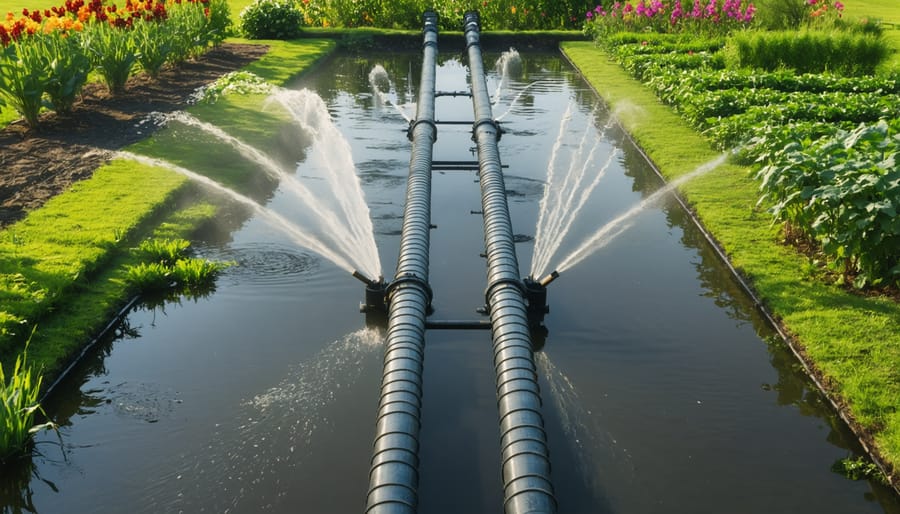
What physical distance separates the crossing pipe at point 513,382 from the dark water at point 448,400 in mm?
464

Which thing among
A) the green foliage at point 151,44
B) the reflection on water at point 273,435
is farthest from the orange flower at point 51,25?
the reflection on water at point 273,435

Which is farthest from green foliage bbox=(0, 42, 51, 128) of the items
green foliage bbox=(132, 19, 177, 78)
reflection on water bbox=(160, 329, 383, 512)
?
reflection on water bbox=(160, 329, 383, 512)

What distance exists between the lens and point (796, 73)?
18656mm

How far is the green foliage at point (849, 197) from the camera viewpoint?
8.00 m

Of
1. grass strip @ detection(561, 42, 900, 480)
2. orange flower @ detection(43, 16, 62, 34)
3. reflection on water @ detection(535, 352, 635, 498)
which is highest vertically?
orange flower @ detection(43, 16, 62, 34)

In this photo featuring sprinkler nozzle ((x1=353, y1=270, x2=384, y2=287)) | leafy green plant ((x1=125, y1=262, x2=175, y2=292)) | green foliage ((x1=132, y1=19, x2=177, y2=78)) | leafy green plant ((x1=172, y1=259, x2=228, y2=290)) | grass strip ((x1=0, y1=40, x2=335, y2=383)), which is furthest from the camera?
green foliage ((x1=132, y1=19, x2=177, y2=78))

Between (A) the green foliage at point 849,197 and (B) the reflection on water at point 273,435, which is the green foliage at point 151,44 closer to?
(B) the reflection on water at point 273,435

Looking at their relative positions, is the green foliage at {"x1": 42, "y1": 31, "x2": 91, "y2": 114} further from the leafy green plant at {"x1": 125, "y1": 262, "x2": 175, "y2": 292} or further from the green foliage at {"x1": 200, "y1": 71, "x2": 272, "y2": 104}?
the leafy green plant at {"x1": 125, "y1": 262, "x2": 175, "y2": 292}

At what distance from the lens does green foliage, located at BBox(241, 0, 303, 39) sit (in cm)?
2608

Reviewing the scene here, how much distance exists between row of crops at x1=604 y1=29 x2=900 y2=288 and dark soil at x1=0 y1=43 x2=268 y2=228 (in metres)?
9.16

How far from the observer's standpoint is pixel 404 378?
6086 millimetres

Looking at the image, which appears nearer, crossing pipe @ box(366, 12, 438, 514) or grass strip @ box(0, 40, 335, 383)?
crossing pipe @ box(366, 12, 438, 514)

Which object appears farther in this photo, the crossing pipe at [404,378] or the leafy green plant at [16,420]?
the leafy green plant at [16,420]

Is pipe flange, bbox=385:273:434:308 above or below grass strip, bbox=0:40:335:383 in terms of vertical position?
above
